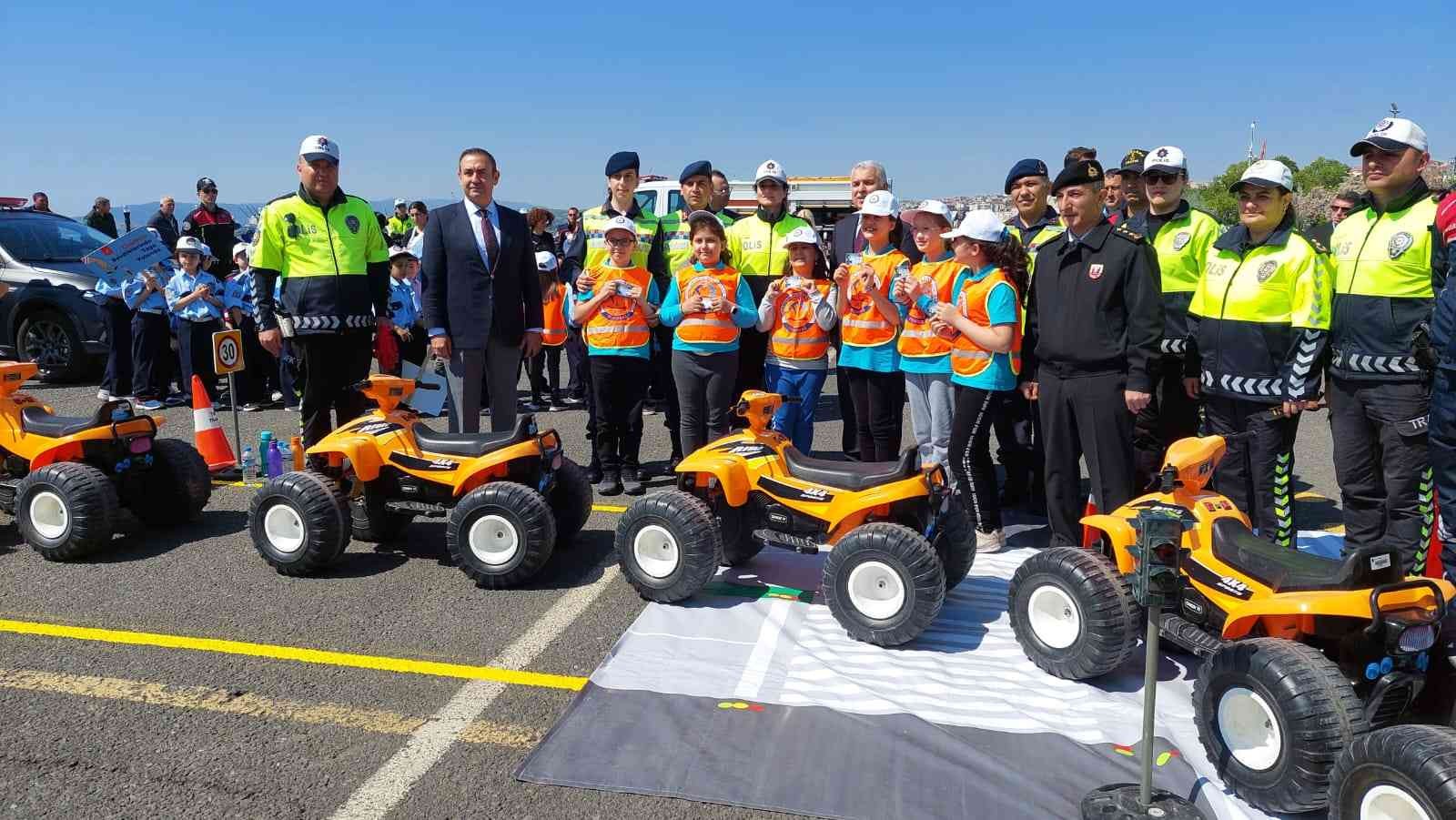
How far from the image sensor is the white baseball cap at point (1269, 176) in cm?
456

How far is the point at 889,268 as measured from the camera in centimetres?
592

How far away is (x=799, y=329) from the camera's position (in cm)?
621

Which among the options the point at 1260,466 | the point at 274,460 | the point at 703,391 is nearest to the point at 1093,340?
the point at 1260,466

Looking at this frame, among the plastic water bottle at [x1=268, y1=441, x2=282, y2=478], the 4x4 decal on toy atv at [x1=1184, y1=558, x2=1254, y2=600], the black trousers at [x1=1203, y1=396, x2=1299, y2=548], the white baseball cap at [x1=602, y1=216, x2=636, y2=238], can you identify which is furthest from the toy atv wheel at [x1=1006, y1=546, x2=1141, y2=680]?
the plastic water bottle at [x1=268, y1=441, x2=282, y2=478]

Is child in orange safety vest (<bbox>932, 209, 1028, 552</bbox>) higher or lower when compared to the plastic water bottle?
higher

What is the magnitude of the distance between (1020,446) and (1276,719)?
12.1ft

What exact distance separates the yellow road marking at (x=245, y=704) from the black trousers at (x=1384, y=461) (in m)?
3.96

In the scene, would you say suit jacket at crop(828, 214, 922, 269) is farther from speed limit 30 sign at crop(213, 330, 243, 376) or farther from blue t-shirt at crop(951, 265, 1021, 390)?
speed limit 30 sign at crop(213, 330, 243, 376)

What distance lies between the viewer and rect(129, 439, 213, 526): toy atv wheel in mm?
6035

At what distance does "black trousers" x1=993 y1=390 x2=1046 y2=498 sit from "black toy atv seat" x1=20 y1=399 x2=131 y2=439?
530 cm

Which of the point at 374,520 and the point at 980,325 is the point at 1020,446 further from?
the point at 374,520

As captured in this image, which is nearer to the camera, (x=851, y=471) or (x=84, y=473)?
(x=851, y=471)

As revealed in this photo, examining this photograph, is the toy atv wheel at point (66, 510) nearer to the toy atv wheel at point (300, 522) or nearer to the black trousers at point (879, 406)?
the toy atv wheel at point (300, 522)

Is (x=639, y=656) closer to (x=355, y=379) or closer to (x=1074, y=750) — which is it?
(x=1074, y=750)
